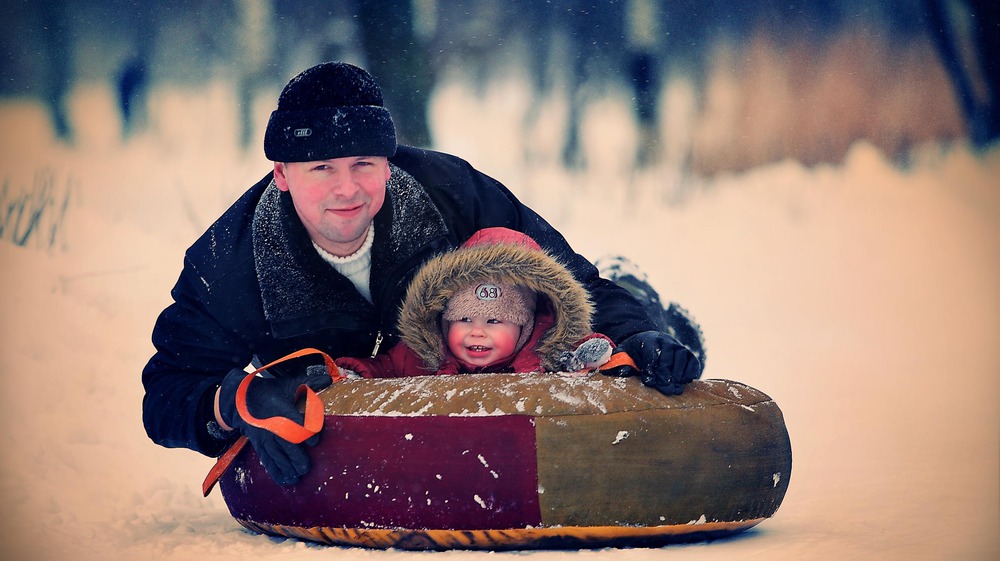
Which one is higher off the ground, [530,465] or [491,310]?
[491,310]

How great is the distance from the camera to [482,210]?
85.5 inches

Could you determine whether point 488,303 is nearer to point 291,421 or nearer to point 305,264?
point 305,264

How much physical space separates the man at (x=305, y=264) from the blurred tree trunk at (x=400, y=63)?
197cm

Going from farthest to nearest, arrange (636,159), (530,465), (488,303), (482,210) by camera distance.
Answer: (636,159), (482,210), (488,303), (530,465)

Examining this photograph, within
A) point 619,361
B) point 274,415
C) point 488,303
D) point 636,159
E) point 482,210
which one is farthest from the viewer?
point 636,159

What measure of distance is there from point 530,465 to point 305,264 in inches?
26.9

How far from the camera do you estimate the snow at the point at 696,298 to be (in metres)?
2.20

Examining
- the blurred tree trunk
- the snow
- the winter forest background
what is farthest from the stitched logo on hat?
the blurred tree trunk

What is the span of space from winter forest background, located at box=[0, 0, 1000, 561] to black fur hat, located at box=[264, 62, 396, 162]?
133 cm

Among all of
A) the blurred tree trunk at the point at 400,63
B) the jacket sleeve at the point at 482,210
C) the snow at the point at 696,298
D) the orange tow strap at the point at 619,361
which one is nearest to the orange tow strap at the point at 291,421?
the snow at the point at 696,298

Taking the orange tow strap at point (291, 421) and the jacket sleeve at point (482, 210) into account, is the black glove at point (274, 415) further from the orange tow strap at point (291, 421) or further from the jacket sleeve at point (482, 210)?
the jacket sleeve at point (482, 210)

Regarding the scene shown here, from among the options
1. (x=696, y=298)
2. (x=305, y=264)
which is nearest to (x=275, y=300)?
(x=305, y=264)

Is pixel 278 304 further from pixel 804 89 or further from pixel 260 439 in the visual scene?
pixel 804 89

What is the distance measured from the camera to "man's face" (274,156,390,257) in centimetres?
189
